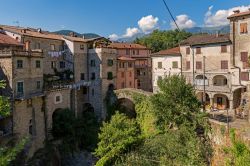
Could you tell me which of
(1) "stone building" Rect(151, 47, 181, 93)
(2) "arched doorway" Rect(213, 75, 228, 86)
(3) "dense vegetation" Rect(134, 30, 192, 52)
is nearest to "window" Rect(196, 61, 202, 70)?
(2) "arched doorway" Rect(213, 75, 228, 86)

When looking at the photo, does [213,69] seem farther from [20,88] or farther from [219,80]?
[20,88]

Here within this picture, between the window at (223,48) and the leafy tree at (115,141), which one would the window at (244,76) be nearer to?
the window at (223,48)

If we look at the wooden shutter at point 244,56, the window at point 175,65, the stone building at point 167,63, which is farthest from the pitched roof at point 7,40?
the wooden shutter at point 244,56

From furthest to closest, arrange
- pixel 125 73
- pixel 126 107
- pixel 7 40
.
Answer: pixel 125 73, pixel 126 107, pixel 7 40

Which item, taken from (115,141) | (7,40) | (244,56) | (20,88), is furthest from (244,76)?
(7,40)

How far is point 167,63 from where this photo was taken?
4803 cm

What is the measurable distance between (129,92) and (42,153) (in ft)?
53.9

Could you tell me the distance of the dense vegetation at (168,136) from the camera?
25250 millimetres

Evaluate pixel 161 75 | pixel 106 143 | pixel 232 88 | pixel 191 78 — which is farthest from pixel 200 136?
pixel 161 75

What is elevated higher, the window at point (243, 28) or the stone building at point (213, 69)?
the window at point (243, 28)

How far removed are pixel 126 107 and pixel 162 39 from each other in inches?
1902

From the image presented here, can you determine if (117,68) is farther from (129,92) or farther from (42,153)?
(42,153)

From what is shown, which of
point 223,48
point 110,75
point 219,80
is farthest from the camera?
point 110,75

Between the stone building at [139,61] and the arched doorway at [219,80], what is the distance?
20365 millimetres
